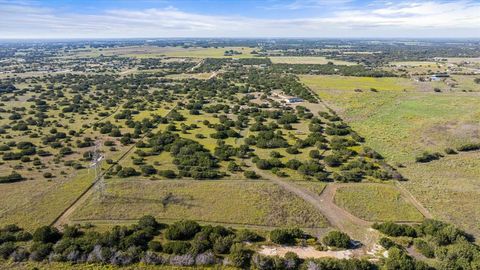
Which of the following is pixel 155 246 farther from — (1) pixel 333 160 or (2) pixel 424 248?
(1) pixel 333 160

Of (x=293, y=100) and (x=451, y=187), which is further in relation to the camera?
(x=293, y=100)

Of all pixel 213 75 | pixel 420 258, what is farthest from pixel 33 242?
pixel 213 75

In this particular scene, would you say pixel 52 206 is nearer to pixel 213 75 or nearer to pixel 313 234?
pixel 313 234

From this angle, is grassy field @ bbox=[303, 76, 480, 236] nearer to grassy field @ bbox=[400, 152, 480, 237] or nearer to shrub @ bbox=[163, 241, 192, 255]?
grassy field @ bbox=[400, 152, 480, 237]

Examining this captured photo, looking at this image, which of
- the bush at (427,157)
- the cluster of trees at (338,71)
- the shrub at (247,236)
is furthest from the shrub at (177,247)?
the cluster of trees at (338,71)

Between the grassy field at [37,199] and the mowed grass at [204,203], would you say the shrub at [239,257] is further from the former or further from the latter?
the grassy field at [37,199]

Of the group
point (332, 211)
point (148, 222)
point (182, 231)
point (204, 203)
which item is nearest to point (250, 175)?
point (204, 203)

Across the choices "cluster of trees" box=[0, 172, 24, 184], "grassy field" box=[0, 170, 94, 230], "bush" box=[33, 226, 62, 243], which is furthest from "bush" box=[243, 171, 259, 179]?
"cluster of trees" box=[0, 172, 24, 184]
